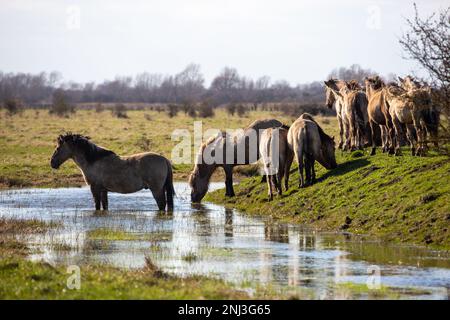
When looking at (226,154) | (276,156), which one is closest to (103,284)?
(276,156)

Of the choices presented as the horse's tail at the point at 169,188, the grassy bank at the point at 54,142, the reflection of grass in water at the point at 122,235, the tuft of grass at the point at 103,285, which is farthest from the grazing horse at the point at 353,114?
the tuft of grass at the point at 103,285

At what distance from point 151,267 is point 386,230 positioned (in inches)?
249

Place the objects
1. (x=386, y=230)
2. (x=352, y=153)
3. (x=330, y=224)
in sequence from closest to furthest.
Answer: (x=386, y=230), (x=330, y=224), (x=352, y=153)

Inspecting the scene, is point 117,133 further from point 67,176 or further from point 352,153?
point 352,153

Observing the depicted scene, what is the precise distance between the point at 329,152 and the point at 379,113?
1.66 m

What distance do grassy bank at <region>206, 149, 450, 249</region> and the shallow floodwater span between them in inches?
28.4

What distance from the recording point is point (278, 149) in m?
22.2

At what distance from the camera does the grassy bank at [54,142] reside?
30.1 metres

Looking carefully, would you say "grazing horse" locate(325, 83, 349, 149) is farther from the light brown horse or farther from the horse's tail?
the horse's tail

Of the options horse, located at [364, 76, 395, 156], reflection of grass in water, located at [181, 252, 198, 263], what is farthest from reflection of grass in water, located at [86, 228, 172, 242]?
horse, located at [364, 76, 395, 156]

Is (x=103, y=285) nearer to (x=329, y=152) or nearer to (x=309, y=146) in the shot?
(x=309, y=146)

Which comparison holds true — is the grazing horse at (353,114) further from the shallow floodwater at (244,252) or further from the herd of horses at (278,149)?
the shallow floodwater at (244,252)

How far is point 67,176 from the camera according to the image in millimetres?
30578
